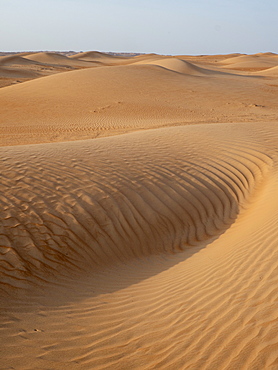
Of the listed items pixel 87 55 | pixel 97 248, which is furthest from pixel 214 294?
pixel 87 55

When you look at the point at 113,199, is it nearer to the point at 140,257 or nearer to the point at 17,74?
the point at 140,257

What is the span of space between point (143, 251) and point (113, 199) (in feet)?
3.46

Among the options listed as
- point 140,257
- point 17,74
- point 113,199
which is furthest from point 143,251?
point 17,74

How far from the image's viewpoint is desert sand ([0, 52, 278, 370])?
341cm

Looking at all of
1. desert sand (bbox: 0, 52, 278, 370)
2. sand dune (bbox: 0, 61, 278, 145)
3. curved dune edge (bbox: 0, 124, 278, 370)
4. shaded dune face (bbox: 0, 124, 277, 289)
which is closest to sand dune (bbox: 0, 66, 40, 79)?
sand dune (bbox: 0, 61, 278, 145)

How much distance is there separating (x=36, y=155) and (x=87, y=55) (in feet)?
273

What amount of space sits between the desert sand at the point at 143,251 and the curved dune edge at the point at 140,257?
2 cm

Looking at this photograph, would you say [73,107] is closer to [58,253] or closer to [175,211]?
[175,211]

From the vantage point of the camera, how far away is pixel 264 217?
6.03 metres

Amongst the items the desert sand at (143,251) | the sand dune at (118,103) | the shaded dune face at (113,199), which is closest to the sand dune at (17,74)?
the sand dune at (118,103)

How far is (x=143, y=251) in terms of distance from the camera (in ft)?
19.3

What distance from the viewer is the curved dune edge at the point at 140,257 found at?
340 centimetres

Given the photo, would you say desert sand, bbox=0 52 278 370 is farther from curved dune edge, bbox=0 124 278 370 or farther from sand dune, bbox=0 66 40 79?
sand dune, bbox=0 66 40 79

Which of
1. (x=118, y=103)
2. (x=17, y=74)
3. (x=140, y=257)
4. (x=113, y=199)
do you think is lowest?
(x=140, y=257)
